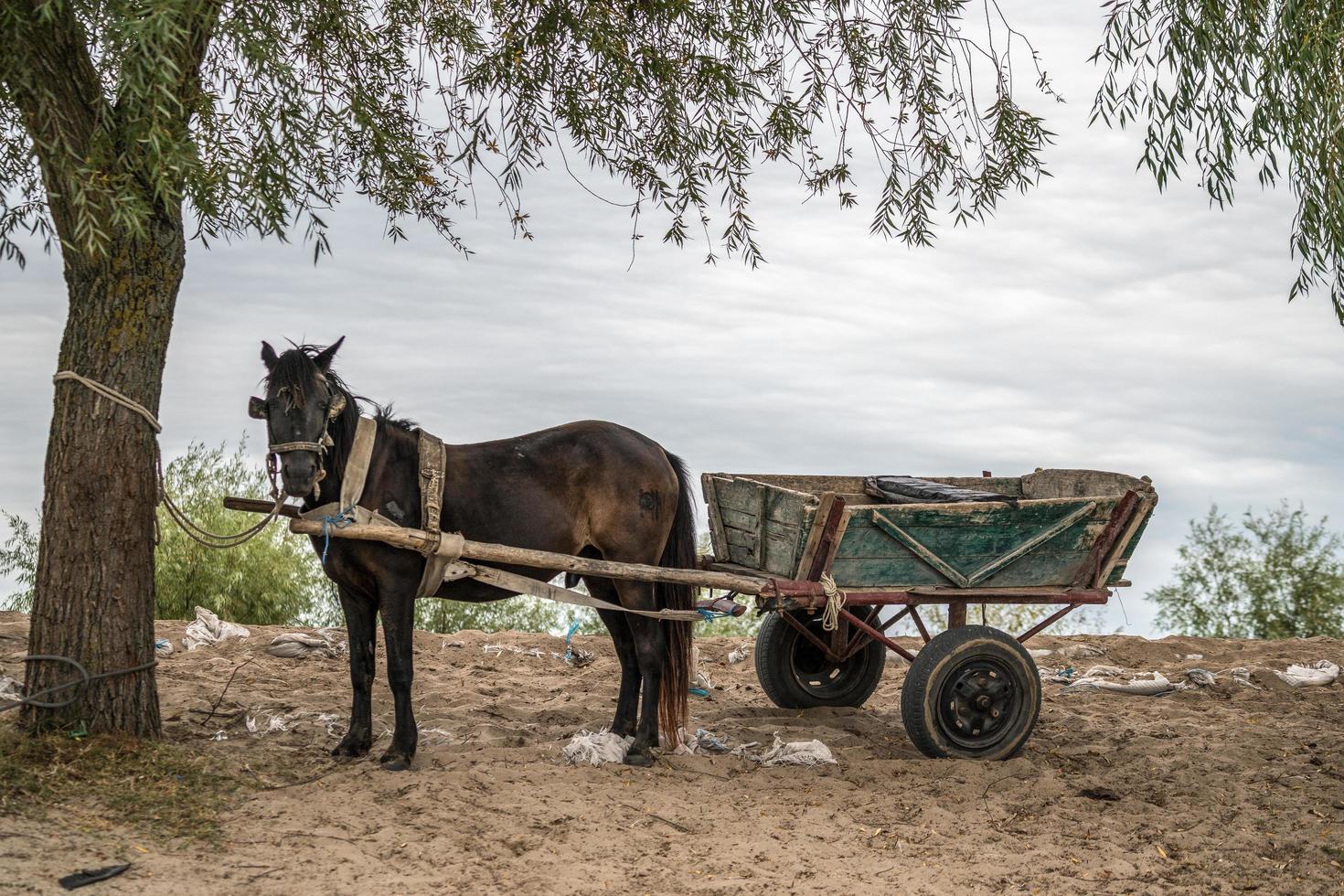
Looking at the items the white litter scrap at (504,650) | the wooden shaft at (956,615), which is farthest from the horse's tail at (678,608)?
the white litter scrap at (504,650)

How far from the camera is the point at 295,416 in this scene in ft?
18.1

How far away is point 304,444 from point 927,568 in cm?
337

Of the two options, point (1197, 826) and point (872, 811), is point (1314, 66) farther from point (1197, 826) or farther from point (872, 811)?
point (872, 811)

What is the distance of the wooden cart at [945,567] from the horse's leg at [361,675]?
6.46ft

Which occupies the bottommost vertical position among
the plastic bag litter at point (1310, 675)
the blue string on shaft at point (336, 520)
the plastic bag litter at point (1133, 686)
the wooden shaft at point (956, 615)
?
the plastic bag litter at point (1133, 686)

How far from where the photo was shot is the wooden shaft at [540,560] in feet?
18.5

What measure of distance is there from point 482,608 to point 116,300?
32.4 feet

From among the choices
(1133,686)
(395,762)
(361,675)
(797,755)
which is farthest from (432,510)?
(1133,686)

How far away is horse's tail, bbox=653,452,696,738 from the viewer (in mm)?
6484

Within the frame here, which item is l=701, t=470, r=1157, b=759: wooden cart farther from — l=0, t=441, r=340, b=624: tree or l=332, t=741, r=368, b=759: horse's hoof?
l=0, t=441, r=340, b=624: tree

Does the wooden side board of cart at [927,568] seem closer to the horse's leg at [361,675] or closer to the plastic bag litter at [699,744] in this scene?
the horse's leg at [361,675]

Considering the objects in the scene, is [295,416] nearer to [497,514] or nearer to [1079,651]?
[497,514]

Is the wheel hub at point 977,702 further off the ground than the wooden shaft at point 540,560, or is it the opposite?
the wooden shaft at point 540,560

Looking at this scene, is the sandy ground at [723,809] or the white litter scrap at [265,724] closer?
the sandy ground at [723,809]
